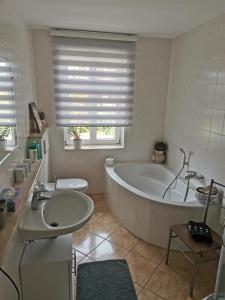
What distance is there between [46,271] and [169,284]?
1.11m

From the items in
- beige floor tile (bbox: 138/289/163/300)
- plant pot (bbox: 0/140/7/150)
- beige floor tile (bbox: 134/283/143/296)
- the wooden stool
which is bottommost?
beige floor tile (bbox: 134/283/143/296)

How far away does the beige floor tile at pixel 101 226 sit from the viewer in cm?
252

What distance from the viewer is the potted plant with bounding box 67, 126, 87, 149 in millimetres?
3131

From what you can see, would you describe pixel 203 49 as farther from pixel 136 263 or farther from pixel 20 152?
pixel 136 263

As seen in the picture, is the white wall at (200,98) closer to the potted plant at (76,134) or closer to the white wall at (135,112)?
the white wall at (135,112)

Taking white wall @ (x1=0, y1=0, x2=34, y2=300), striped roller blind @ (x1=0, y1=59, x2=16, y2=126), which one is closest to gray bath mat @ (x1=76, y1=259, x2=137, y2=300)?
white wall @ (x1=0, y1=0, x2=34, y2=300)

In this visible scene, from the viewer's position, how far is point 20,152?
1.82 meters

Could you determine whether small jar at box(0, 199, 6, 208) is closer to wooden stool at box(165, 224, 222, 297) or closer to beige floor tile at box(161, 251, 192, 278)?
wooden stool at box(165, 224, 222, 297)

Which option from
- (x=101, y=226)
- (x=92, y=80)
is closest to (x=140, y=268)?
(x=101, y=226)

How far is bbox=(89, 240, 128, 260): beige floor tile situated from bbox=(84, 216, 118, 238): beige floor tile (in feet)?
0.56

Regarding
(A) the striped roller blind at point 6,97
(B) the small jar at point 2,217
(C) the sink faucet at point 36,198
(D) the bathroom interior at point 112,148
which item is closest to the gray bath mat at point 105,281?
(D) the bathroom interior at point 112,148

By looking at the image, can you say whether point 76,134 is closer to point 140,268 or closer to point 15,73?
point 15,73

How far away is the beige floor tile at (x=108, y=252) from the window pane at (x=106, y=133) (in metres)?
1.62

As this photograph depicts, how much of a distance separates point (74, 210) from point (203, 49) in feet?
7.29
